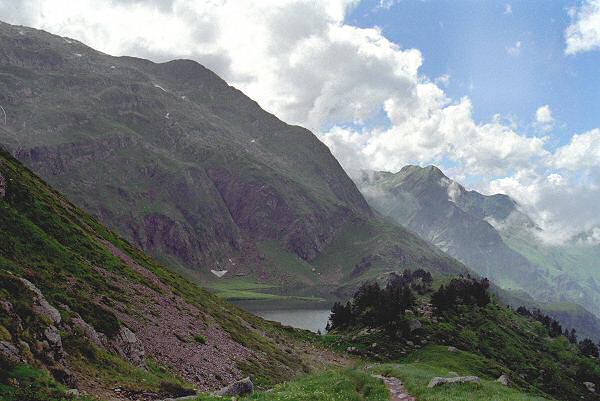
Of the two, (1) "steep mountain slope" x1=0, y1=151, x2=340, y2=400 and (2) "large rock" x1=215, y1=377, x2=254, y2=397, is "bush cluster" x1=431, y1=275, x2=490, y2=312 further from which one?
(2) "large rock" x1=215, y1=377, x2=254, y2=397

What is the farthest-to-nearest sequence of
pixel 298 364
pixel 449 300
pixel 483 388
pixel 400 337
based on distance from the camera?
pixel 449 300 < pixel 400 337 < pixel 298 364 < pixel 483 388

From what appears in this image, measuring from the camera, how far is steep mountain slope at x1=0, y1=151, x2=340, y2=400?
26078 millimetres

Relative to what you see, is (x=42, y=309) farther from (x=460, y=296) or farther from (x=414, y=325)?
(x=460, y=296)

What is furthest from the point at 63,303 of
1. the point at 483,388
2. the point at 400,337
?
the point at 400,337

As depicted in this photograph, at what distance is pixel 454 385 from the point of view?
107ft

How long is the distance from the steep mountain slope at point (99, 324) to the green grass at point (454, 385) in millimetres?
15804

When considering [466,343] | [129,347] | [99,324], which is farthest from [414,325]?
[99,324]

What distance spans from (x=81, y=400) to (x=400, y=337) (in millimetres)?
79258

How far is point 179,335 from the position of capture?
1890 inches

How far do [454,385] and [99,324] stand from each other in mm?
27364

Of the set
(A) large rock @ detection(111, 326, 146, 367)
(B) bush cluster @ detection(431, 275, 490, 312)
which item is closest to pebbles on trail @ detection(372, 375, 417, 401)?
(A) large rock @ detection(111, 326, 146, 367)

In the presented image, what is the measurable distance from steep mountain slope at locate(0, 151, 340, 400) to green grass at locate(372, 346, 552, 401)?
15.8m

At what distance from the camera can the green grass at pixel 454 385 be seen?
2870 centimetres

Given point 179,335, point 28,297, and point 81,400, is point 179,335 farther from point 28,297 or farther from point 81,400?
point 81,400
